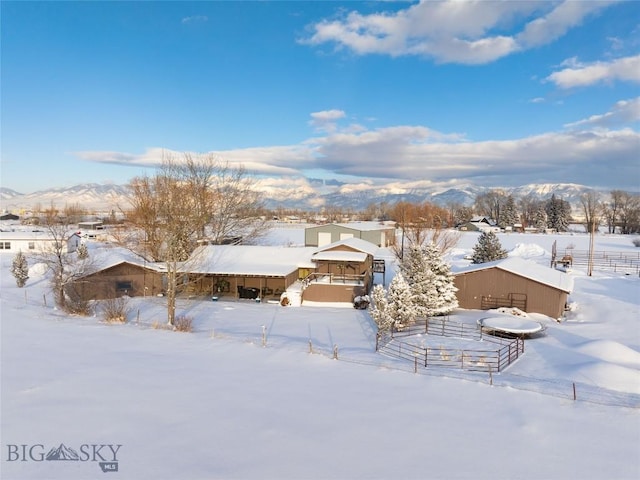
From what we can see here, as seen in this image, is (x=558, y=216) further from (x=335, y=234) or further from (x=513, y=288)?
(x=513, y=288)

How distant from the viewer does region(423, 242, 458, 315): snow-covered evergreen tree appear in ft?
71.1

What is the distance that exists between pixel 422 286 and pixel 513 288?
18.4 feet

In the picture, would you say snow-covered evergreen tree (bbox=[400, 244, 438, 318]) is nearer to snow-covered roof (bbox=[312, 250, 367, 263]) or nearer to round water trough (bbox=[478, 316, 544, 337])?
round water trough (bbox=[478, 316, 544, 337])

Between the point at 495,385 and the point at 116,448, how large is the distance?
9.93m

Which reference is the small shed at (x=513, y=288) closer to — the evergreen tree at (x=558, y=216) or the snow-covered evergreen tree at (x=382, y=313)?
the snow-covered evergreen tree at (x=382, y=313)

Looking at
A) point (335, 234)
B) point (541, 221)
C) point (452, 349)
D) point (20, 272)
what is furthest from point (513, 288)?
point (541, 221)

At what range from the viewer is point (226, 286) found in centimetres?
2853

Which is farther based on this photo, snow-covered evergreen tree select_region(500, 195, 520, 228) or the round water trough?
snow-covered evergreen tree select_region(500, 195, 520, 228)

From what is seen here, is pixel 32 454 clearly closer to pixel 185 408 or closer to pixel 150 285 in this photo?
pixel 185 408

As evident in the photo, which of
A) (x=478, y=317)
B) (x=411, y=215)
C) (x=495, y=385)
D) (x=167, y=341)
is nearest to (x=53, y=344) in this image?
(x=167, y=341)

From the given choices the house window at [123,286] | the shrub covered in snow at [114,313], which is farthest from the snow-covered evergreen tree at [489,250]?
the house window at [123,286]

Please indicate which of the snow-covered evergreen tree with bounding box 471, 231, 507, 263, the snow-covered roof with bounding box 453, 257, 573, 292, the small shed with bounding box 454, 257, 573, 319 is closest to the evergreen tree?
the snow-covered evergreen tree with bounding box 471, 231, 507, 263

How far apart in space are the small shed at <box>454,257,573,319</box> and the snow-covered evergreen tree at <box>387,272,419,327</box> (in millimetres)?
5813

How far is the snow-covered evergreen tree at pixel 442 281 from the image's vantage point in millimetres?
21672
